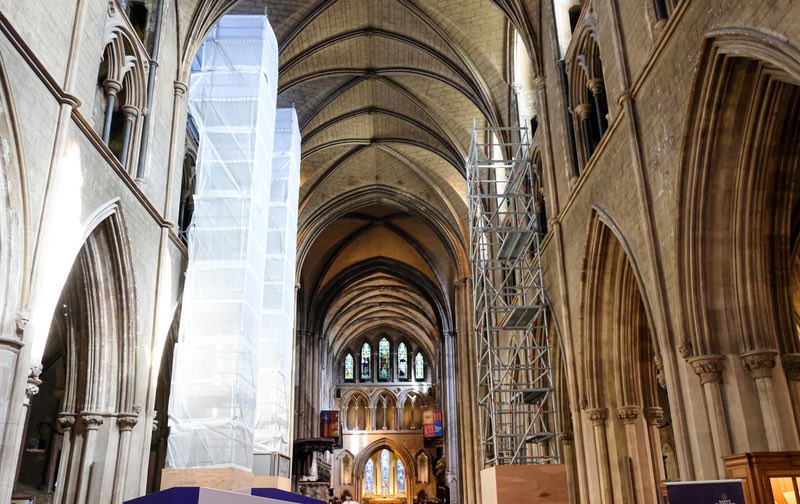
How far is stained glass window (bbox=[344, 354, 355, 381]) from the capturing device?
162 ft

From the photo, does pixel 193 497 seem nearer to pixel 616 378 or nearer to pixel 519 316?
pixel 616 378

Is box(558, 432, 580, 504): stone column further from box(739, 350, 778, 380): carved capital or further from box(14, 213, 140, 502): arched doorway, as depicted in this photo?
box(14, 213, 140, 502): arched doorway

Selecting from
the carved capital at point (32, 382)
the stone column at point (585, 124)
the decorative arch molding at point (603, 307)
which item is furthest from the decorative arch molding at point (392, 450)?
the carved capital at point (32, 382)

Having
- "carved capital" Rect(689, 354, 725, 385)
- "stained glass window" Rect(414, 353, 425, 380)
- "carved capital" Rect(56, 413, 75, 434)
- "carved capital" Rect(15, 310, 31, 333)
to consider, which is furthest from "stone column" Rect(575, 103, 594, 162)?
"stained glass window" Rect(414, 353, 425, 380)

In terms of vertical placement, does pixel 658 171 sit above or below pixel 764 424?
above

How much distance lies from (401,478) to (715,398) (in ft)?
141

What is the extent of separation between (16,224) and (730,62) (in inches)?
294

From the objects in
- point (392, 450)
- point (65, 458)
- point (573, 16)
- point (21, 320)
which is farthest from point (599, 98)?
point (392, 450)

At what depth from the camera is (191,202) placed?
53.0 ft

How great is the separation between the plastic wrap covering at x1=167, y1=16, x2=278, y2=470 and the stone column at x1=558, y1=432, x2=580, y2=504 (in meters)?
5.84

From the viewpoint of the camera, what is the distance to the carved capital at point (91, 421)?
1052 cm

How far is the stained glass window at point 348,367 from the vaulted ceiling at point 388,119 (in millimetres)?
15754

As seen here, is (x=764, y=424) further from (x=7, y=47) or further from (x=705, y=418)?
(x=7, y=47)

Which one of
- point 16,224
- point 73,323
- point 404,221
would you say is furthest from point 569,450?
point 404,221
